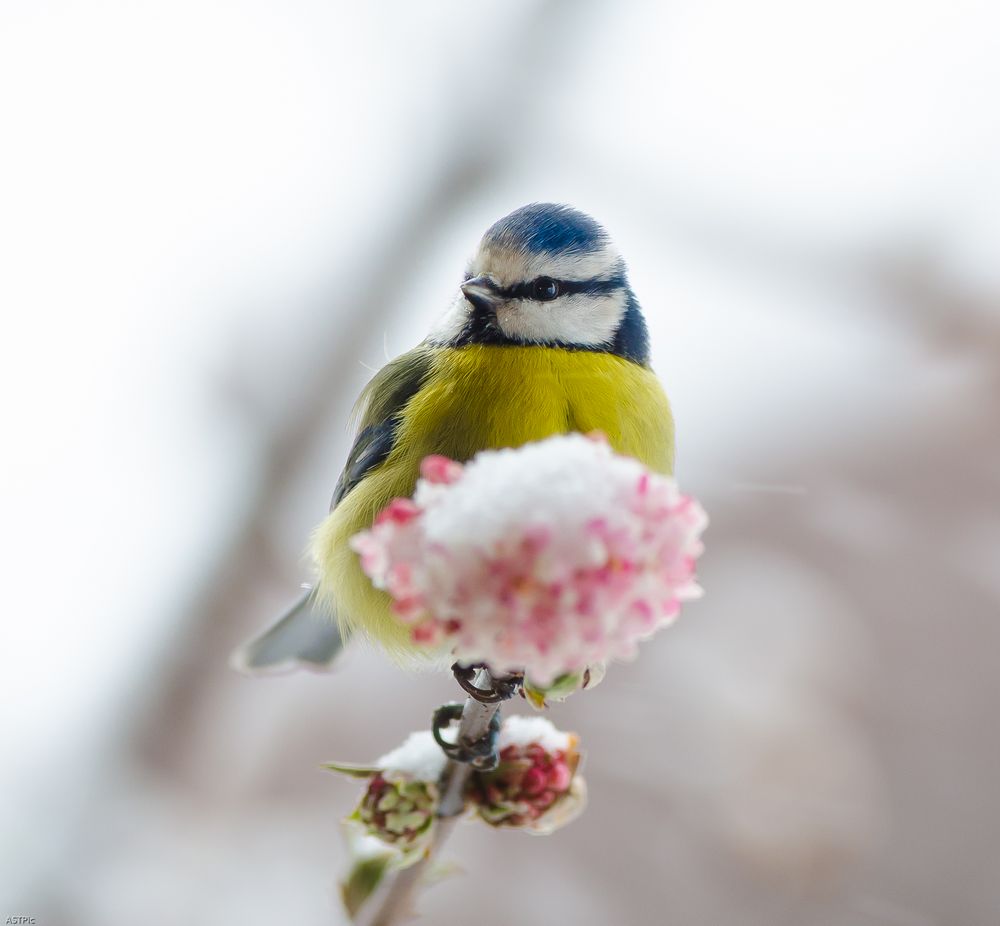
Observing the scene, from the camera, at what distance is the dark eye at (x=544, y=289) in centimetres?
63

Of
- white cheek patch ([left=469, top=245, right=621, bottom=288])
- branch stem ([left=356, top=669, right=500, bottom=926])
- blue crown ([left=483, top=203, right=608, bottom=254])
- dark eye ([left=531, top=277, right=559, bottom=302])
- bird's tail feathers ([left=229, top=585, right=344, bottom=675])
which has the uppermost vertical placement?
blue crown ([left=483, top=203, right=608, bottom=254])

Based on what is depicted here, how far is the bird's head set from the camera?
0.60 meters

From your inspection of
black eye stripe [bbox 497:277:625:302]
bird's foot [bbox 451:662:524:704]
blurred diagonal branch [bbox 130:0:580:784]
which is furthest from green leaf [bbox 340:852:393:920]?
blurred diagonal branch [bbox 130:0:580:784]

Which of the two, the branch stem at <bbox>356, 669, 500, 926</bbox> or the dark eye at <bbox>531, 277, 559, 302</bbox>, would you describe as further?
the dark eye at <bbox>531, 277, 559, 302</bbox>

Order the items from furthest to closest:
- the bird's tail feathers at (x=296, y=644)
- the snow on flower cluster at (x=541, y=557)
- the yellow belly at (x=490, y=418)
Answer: the bird's tail feathers at (x=296, y=644) → the yellow belly at (x=490, y=418) → the snow on flower cluster at (x=541, y=557)

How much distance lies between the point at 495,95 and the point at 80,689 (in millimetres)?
941

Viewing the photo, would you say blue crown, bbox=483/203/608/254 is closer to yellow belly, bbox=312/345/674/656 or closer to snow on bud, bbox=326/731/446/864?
yellow belly, bbox=312/345/674/656

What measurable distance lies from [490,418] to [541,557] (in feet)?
1.09

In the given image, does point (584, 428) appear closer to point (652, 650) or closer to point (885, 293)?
point (652, 650)

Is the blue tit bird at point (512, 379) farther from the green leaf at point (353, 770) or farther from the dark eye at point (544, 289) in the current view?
the green leaf at point (353, 770)

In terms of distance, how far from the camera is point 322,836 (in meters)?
1.23

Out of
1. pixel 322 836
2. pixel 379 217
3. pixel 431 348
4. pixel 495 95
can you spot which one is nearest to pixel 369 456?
pixel 431 348

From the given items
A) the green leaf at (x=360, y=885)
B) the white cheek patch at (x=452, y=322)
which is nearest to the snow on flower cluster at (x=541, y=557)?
the green leaf at (x=360, y=885)

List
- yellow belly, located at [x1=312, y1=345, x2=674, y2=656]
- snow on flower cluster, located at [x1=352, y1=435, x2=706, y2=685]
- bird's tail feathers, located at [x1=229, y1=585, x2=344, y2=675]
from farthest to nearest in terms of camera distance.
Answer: bird's tail feathers, located at [x1=229, y1=585, x2=344, y2=675]
yellow belly, located at [x1=312, y1=345, x2=674, y2=656]
snow on flower cluster, located at [x1=352, y1=435, x2=706, y2=685]
